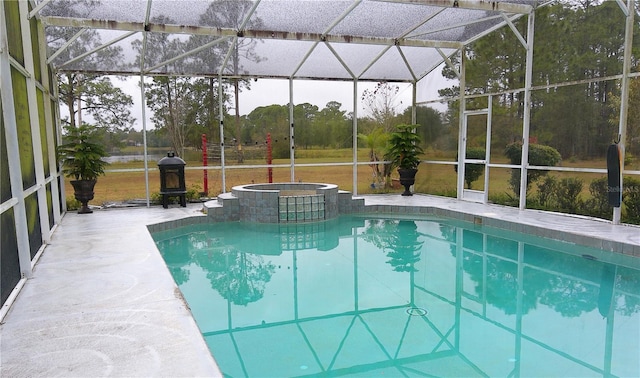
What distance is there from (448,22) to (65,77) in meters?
7.92

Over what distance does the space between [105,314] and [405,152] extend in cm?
843

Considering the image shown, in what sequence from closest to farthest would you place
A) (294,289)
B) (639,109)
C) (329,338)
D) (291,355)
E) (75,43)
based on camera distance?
(291,355), (329,338), (294,289), (639,109), (75,43)

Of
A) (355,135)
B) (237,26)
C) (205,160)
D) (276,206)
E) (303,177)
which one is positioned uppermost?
(237,26)

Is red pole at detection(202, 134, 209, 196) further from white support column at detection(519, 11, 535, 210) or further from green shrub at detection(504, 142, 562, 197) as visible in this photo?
white support column at detection(519, 11, 535, 210)

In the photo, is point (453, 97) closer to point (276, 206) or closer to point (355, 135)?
point (355, 135)

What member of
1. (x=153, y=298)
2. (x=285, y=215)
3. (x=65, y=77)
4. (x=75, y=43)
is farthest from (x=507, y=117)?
(x=65, y=77)

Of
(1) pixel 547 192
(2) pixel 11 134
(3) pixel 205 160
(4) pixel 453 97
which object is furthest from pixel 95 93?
(1) pixel 547 192

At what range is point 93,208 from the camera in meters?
8.91

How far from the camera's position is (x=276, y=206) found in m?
8.18

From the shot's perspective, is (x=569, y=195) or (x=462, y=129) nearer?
(x=569, y=195)

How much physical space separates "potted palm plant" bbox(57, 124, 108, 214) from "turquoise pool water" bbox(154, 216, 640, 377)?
2139 mm

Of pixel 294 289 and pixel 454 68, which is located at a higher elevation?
pixel 454 68

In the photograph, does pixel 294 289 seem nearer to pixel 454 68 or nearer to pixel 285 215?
pixel 285 215

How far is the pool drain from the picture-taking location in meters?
3.81
